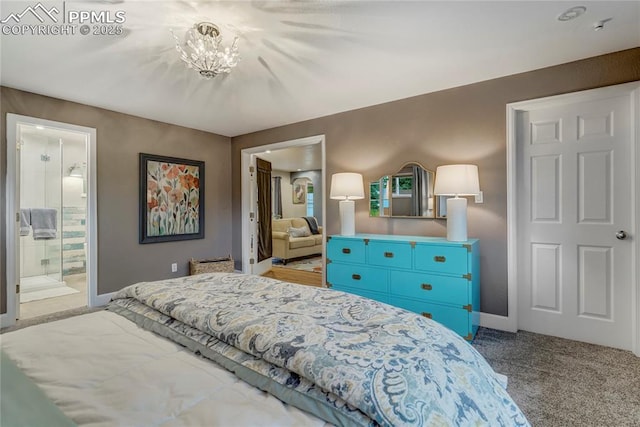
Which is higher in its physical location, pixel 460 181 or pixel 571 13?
pixel 571 13

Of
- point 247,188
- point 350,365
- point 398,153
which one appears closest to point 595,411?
point 350,365

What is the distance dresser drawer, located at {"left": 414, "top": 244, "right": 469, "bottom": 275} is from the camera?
2.56 m

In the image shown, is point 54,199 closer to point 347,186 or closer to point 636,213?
point 347,186

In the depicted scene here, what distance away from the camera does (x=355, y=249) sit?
10.3 feet

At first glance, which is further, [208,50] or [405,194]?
[405,194]

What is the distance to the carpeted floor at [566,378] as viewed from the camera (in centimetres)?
168

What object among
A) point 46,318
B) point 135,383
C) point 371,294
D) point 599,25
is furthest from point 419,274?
point 46,318

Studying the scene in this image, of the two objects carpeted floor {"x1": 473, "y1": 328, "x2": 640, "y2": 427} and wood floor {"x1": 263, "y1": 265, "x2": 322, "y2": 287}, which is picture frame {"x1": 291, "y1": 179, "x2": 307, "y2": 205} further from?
carpeted floor {"x1": 473, "y1": 328, "x2": 640, "y2": 427}

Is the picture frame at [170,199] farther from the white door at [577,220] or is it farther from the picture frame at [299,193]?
the picture frame at [299,193]

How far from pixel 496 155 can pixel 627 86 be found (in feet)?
3.27

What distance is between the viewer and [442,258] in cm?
264

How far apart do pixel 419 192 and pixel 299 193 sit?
6.39m

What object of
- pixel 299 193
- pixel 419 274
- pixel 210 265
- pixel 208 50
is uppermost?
pixel 208 50

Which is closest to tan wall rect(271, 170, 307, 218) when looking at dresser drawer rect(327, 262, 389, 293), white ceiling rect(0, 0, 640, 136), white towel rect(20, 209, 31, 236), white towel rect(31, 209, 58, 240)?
white towel rect(31, 209, 58, 240)
